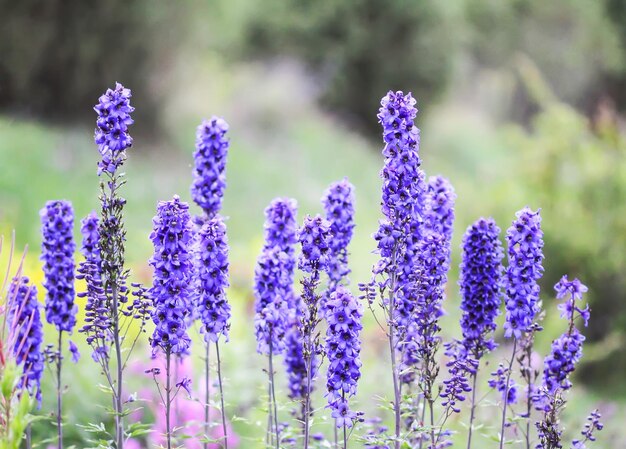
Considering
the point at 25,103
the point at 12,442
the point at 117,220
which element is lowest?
the point at 12,442

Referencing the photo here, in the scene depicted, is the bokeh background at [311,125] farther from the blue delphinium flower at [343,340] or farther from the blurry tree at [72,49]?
the blue delphinium flower at [343,340]

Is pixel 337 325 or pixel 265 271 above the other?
pixel 265 271

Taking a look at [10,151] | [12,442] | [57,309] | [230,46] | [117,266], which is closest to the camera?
[12,442]

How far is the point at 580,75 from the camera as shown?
3384 cm

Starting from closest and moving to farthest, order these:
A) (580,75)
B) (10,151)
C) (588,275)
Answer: (588,275), (10,151), (580,75)

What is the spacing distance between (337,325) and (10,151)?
1320 centimetres

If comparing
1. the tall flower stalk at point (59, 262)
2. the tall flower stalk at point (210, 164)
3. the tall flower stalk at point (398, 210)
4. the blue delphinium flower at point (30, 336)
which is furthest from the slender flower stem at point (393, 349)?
the blue delphinium flower at point (30, 336)

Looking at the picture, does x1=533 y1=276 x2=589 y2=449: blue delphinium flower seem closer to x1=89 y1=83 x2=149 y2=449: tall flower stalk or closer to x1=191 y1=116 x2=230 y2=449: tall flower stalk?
x1=191 y1=116 x2=230 y2=449: tall flower stalk

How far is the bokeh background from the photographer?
1145 centimetres

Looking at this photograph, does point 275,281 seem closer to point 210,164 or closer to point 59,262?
point 210,164

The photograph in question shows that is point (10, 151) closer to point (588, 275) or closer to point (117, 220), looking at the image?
point (588, 275)

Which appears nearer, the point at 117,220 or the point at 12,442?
the point at 12,442

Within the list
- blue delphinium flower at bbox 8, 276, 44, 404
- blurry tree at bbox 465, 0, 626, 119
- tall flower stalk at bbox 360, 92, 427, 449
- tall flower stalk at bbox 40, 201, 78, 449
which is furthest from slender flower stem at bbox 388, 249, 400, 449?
blurry tree at bbox 465, 0, 626, 119

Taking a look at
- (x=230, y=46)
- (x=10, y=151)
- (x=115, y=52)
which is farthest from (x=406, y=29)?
(x=10, y=151)
